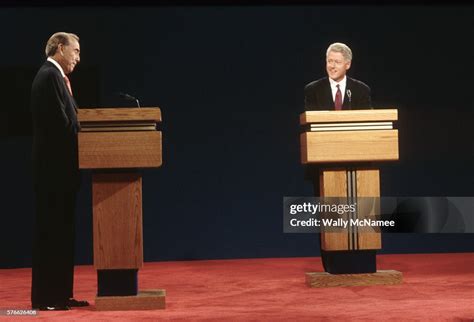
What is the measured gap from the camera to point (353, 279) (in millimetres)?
4773

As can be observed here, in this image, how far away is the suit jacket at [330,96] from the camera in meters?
4.99

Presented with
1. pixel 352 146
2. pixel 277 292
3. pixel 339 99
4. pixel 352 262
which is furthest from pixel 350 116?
pixel 277 292

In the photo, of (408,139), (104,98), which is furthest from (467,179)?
(104,98)

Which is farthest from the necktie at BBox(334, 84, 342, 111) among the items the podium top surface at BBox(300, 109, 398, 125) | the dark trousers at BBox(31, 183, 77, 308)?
the dark trousers at BBox(31, 183, 77, 308)

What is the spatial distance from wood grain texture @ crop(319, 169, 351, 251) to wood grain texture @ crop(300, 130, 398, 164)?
0.13m

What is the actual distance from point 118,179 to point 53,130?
1.32 ft

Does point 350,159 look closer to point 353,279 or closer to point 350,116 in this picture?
point 350,116

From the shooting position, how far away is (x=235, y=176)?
258 inches

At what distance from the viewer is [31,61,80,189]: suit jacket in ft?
12.9

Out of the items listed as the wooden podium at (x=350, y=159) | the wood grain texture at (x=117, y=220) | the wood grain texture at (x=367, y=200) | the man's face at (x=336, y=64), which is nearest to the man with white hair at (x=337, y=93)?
the man's face at (x=336, y=64)

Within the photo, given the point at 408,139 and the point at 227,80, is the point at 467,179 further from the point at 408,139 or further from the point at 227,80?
the point at 227,80

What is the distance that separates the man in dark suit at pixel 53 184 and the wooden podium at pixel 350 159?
1.42 metres

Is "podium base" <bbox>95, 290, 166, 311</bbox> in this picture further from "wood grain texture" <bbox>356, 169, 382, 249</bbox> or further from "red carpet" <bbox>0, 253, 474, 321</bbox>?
"wood grain texture" <bbox>356, 169, 382, 249</bbox>

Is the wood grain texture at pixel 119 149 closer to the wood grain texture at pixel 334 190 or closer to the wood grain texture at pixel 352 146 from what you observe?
the wood grain texture at pixel 352 146
